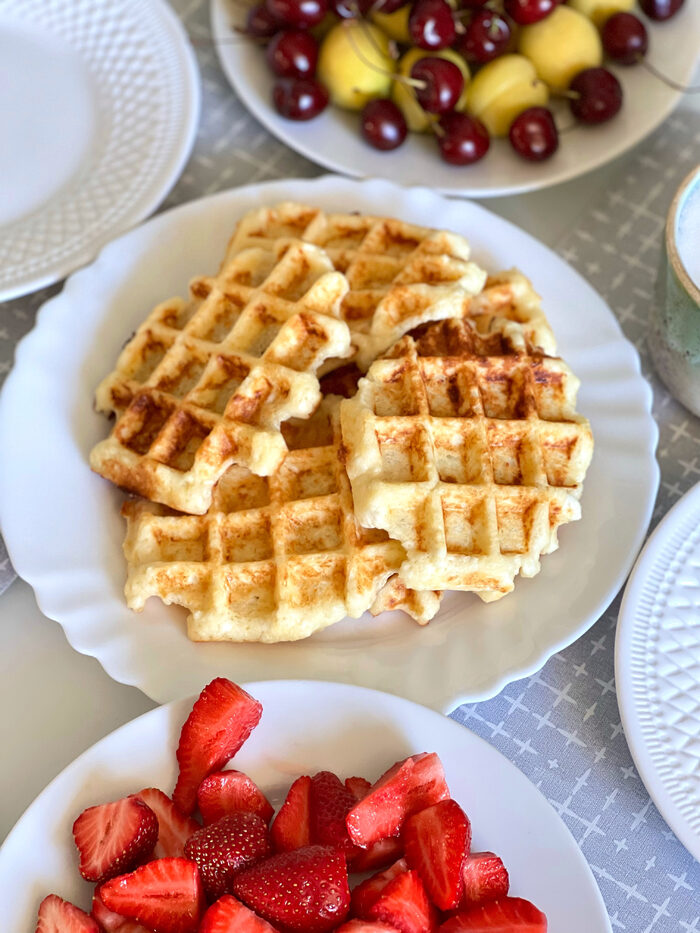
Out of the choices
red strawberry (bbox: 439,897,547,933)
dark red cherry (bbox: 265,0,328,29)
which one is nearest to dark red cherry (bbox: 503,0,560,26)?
dark red cherry (bbox: 265,0,328,29)

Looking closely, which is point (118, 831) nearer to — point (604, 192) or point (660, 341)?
point (660, 341)

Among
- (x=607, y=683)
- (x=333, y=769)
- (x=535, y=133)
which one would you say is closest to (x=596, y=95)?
(x=535, y=133)

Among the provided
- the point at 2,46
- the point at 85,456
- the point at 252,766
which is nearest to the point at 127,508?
the point at 85,456

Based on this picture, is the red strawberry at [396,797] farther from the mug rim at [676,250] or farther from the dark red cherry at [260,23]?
the dark red cherry at [260,23]

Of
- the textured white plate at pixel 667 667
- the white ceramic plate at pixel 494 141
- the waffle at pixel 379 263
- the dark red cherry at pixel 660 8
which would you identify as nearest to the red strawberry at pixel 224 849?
the textured white plate at pixel 667 667

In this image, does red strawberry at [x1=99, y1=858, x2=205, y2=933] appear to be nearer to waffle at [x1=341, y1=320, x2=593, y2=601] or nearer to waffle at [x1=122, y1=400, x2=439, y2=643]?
waffle at [x1=122, y1=400, x2=439, y2=643]
